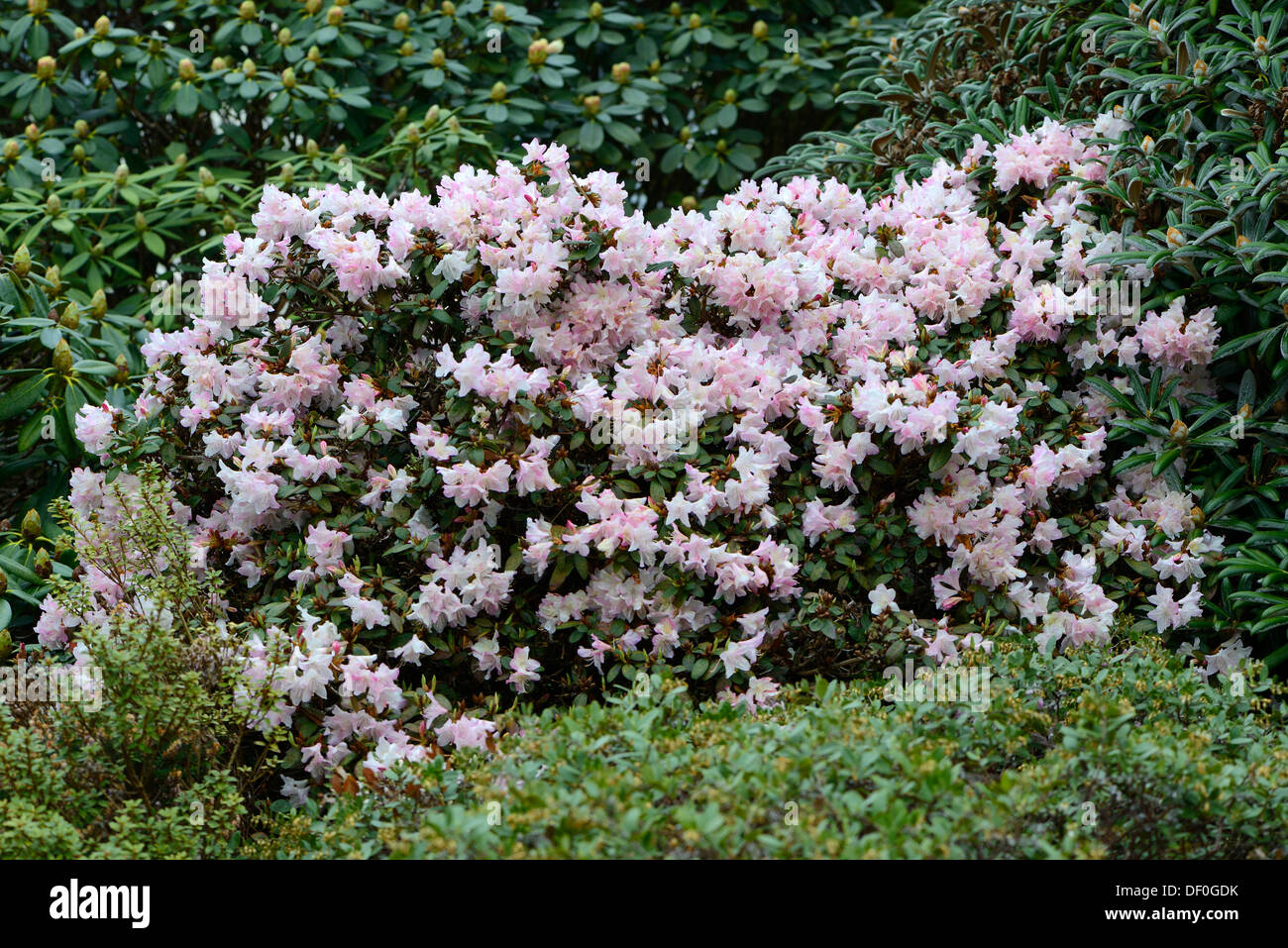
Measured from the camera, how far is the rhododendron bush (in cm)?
285

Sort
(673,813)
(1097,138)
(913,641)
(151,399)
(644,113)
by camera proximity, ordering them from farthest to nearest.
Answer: (644,113) → (1097,138) → (151,399) → (913,641) → (673,813)

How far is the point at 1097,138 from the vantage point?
3592 mm

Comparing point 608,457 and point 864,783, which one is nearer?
point 864,783

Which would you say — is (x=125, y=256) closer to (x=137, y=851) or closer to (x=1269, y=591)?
(x=137, y=851)

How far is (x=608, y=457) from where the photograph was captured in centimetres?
304

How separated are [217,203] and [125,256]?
0.55 metres

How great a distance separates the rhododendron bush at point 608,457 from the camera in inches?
112

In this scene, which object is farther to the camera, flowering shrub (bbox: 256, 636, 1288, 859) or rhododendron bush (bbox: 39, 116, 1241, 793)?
rhododendron bush (bbox: 39, 116, 1241, 793)

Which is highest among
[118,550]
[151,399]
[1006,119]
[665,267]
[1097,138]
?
[1006,119]

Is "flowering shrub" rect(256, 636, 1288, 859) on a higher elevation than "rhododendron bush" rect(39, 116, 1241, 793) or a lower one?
lower

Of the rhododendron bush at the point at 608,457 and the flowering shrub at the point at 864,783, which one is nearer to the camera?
the flowering shrub at the point at 864,783

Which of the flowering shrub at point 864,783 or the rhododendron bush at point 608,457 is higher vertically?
the rhododendron bush at point 608,457

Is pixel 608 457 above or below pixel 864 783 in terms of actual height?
above
